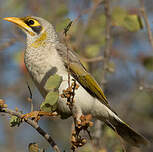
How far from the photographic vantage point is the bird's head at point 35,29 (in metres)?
4.77

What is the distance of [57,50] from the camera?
14.7ft

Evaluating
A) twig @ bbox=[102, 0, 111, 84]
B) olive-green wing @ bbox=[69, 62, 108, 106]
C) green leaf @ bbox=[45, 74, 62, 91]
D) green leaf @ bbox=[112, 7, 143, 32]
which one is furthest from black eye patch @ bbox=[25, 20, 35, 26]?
green leaf @ bbox=[45, 74, 62, 91]

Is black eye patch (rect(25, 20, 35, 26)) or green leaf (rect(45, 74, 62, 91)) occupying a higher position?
black eye patch (rect(25, 20, 35, 26))

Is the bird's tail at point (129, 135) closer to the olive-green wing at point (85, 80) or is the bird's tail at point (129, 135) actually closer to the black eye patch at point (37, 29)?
the olive-green wing at point (85, 80)

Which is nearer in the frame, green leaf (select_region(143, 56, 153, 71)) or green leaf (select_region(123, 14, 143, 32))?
green leaf (select_region(123, 14, 143, 32))

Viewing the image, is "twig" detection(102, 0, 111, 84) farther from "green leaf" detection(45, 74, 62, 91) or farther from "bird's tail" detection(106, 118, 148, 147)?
"green leaf" detection(45, 74, 62, 91)

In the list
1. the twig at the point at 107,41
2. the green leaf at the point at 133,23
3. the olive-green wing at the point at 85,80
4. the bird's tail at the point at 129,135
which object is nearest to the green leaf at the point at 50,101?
the olive-green wing at the point at 85,80

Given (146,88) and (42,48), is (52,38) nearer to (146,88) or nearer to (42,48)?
(42,48)

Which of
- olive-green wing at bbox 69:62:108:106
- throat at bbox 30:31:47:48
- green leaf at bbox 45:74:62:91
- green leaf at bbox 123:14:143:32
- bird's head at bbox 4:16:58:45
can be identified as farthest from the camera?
green leaf at bbox 123:14:143:32

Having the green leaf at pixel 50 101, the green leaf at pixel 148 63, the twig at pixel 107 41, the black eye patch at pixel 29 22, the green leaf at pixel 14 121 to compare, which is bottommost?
the green leaf at pixel 14 121

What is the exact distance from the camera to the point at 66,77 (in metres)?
4.05

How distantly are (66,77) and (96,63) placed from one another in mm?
2999

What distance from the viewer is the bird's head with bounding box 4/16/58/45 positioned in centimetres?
477

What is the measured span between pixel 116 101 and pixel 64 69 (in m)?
2.94
